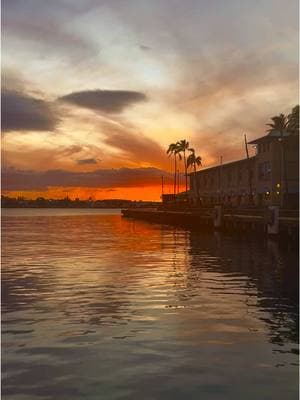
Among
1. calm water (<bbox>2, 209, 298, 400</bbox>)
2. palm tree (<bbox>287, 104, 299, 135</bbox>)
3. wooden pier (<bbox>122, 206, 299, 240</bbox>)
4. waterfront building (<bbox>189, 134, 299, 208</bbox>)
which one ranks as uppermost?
palm tree (<bbox>287, 104, 299, 135</bbox>)

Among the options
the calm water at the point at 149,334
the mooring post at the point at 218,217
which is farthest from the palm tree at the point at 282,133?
the calm water at the point at 149,334

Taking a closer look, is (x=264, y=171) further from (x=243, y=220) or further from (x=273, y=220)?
(x=273, y=220)

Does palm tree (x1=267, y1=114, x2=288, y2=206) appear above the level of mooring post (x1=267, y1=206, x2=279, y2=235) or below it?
→ above

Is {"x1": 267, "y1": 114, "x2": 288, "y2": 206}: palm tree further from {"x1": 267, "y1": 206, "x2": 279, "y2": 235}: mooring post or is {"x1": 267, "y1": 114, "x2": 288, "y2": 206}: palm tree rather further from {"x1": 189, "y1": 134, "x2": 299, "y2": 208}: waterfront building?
{"x1": 267, "y1": 206, "x2": 279, "y2": 235}: mooring post

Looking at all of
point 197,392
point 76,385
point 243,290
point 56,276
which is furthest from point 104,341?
point 56,276

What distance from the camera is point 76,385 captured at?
390 inches

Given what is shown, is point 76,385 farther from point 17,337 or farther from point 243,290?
point 243,290

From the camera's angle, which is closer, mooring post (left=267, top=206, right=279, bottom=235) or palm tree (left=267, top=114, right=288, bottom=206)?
mooring post (left=267, top=206, right=279, bottom=235)

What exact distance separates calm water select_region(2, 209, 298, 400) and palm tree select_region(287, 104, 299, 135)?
164ft

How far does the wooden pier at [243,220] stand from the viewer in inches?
1860

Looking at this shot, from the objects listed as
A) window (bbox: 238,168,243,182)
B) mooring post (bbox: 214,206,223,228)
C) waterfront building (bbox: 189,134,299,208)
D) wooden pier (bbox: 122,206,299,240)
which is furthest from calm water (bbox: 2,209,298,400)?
window (bbox: 238,168,243,182)

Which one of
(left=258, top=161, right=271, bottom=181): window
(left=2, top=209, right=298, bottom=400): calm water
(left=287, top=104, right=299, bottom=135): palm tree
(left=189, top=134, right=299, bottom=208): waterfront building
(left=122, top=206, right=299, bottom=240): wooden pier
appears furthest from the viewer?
(left=258, top=161, right=271, bottom=181): window

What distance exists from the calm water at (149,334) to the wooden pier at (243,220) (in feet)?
65.2

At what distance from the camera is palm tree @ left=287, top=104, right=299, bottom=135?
74000 millimetres
